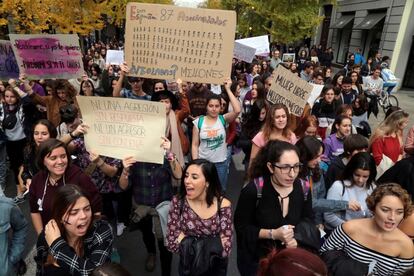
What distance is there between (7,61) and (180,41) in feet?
11.1

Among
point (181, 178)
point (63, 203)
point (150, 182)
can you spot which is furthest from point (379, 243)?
point (63, 203)

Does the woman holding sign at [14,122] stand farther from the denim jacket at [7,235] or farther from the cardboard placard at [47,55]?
the denim jacket at [7,235]

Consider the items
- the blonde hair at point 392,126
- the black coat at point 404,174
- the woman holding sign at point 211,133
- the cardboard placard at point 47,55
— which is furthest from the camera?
the cardboard placard at point 47,55

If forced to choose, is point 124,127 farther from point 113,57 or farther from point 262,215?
point 113,57

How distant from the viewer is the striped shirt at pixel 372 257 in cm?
213

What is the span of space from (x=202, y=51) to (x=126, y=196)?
1969mm

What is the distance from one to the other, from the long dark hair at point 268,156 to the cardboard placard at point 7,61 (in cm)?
491

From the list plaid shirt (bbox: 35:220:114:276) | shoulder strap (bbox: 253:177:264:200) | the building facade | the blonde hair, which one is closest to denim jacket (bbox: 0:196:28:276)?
plaid shirt (bbox: 35:220:114:276)

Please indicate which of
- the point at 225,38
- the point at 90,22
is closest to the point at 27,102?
the point at 225,38

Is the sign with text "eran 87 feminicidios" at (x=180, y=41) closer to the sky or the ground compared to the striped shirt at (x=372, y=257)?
closer to the sky

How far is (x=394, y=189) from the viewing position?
2.25 m

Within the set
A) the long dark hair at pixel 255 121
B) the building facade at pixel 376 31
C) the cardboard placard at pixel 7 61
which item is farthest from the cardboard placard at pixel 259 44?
the building facade at pixel 376 31

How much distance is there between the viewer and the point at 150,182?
3.17 m

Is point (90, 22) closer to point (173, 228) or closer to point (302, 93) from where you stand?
point (302, 93)
